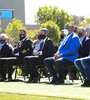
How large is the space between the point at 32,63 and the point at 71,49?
67.0 inches

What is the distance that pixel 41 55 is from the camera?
11141mm

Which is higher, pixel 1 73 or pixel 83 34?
pixel 83 34

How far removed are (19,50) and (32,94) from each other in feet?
16.0

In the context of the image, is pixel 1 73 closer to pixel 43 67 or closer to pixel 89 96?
pixel 43 67

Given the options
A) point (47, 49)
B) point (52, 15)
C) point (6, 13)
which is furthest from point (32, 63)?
point (6, 13)

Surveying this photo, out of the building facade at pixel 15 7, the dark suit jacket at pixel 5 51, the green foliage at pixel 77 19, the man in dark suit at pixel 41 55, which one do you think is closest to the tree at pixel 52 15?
the building facade at pixel 15 7

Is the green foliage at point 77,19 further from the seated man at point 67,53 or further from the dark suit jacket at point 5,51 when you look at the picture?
the seated man at point 67,53

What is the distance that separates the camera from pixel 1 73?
12547 millimetres

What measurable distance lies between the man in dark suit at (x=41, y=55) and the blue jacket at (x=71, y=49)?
42.3 inches

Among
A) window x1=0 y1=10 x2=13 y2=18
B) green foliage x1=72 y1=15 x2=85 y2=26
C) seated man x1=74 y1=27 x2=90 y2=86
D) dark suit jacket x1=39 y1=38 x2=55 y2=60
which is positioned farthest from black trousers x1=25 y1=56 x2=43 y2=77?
green foliage x1=72 y1=15 x2=85 y2=26

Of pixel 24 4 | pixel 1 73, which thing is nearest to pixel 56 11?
pixel 24 4

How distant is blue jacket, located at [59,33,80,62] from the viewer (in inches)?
389

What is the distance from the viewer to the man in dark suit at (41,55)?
1104 cm

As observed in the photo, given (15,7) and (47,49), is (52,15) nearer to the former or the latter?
(15,7)
